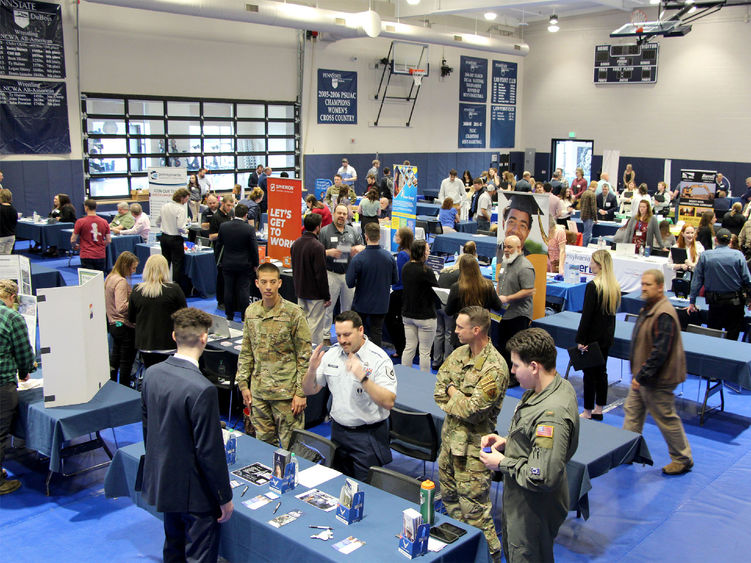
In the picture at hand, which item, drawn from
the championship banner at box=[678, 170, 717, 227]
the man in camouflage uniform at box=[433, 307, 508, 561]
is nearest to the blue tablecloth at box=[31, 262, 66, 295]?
the man in camouflage uniform at box=[433, 307, 508, 561]

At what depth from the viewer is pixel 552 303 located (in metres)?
8.78

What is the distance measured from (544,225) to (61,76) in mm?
11071

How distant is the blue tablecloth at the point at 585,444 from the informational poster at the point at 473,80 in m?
19.2

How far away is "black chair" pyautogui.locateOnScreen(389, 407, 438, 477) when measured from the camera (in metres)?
4.57

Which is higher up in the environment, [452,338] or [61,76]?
[61,76]

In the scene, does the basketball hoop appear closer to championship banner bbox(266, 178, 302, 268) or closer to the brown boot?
championship banner bbox(266, 178, 302, 268)

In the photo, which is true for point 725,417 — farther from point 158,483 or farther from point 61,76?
point 61,76

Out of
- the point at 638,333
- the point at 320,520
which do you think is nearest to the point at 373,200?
the point at 638,333

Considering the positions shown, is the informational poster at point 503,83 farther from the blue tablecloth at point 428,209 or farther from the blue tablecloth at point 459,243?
the blue tablecloth at point 459,243

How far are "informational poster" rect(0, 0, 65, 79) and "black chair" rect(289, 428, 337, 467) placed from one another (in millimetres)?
12246

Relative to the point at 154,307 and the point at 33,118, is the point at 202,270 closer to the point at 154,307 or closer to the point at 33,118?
the point at 154,307

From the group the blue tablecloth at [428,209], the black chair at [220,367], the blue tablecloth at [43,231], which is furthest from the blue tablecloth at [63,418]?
the blue tablecloth at [428,209]

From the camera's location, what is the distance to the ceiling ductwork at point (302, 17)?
1313 cm

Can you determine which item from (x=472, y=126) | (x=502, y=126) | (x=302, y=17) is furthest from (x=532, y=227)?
(x=502, y=126)
